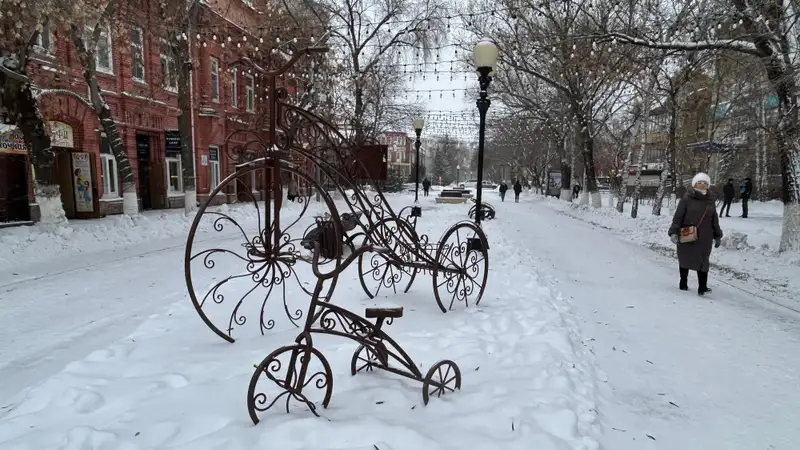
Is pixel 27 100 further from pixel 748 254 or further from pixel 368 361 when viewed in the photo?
pixel 748 254

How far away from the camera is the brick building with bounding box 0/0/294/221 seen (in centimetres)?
1365

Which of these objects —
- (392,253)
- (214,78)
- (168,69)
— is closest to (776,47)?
(392,253)

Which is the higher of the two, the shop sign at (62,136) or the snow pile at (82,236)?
the shop sign at (62,136)

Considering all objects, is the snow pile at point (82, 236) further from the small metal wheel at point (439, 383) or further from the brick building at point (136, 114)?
the small metal wheel at point (439, 383)

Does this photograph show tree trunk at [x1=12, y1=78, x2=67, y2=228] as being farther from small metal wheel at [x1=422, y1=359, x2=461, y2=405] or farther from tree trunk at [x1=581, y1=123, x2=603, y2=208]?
tree trunk at [x1=581, y1=123, x2=603, y2=208]

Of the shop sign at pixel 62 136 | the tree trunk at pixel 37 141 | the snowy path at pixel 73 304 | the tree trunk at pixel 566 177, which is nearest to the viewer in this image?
the snowy path at pixel 73 304

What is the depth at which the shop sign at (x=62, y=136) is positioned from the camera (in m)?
14.2

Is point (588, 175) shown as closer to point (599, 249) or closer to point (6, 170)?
point (599, 249)

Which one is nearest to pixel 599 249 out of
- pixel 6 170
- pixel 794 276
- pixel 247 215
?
pixel 794 276

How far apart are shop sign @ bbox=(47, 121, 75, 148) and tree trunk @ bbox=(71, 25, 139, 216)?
2456 mm

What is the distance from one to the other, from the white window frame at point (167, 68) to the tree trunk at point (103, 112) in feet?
8.82

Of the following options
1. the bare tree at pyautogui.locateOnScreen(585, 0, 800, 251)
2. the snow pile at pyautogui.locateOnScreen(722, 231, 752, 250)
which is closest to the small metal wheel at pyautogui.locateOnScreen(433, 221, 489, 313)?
the bare tree at pyautogui.locateOnScreen(585, 0, 800, 251)

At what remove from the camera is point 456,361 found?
4035mm

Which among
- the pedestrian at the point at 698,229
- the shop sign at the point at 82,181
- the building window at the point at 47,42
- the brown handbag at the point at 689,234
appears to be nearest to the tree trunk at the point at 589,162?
the pedestrian at the point at 698,229
